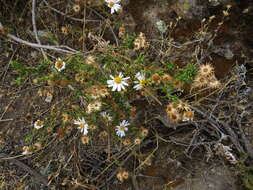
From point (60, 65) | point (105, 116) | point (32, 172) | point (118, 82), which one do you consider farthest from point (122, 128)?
point (32, 172)

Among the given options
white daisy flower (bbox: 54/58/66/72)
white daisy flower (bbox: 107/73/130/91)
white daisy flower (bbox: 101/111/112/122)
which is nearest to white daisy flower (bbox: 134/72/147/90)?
white daisy flower (bbox: 107/73/130/91)

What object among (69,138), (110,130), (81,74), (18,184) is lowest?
(18,184)

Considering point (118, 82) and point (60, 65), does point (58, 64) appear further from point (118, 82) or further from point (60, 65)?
point (118, 82)

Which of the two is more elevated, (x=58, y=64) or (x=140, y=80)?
(x=140, y=80)

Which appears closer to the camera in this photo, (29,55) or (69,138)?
(69,138)

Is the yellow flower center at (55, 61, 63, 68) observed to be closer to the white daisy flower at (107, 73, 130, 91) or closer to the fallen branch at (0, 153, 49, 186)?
the white daisy flower at (107, 73, 130, 91)

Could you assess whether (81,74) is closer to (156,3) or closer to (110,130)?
(110,130)

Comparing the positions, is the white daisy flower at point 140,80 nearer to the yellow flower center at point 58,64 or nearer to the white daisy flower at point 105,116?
the white daisy flower at point 105,116

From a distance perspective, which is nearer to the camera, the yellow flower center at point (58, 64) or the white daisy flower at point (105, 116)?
the yellow flower center at point (58, 64)

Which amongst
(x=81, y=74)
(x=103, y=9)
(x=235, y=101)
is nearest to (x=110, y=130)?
(x=81, y=74)

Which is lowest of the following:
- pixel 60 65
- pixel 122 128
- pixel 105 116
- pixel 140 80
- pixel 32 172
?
pixel 32 172

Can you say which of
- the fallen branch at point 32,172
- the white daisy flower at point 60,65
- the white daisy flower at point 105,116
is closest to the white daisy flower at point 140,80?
the white daisy flower at point 105,116
